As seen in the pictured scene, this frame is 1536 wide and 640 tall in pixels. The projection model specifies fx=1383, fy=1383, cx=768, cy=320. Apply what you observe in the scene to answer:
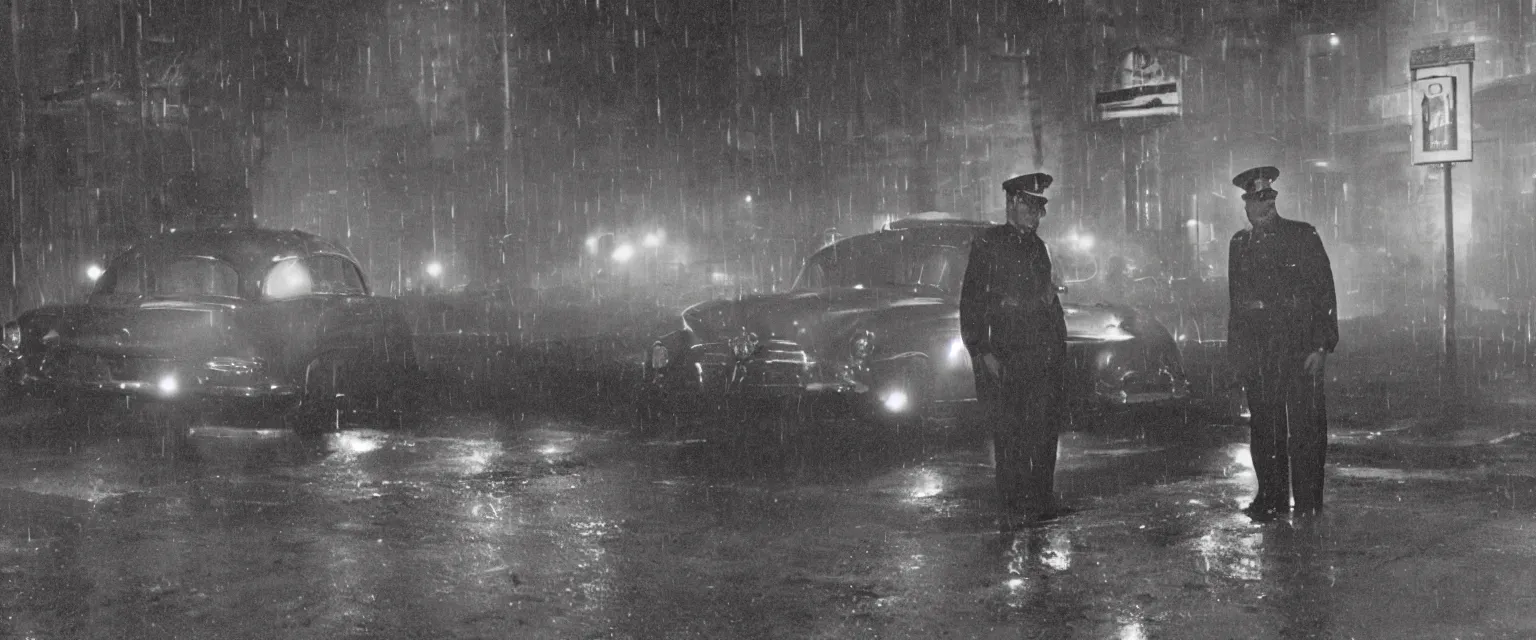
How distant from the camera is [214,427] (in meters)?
9.93

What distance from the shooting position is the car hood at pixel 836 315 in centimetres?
936

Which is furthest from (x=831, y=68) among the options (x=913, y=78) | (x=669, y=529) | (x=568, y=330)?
(x=669, y=529)

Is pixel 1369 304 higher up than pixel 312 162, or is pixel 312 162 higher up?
pixel 312 162

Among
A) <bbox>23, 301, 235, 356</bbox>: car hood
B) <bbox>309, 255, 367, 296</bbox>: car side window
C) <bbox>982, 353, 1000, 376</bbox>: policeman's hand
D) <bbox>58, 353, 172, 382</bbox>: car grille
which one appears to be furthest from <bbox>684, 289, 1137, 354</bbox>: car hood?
<bbox>58, 353, 172, 382</bbox>: car grille

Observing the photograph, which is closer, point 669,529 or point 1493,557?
point 1493,557

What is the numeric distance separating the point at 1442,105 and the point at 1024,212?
335 inches

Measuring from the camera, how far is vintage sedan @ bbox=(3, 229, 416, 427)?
30.7 feet

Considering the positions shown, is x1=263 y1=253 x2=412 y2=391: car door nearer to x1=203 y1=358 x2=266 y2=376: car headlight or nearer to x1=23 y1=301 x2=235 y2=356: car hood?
x1=203 y1=358 x2=266 y2=376: car headlight

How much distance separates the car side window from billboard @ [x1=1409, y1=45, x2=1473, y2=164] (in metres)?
9.61

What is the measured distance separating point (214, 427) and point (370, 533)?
460 cm

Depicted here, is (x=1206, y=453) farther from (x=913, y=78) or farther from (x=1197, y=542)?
(x=913, y=78)

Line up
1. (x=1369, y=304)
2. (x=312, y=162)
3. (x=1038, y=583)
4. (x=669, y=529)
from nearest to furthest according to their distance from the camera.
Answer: (x=1038, y=583) → (x=669, y=529) → (x=1369, y=304) → (x=312, y=162)

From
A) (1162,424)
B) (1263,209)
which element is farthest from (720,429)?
(1263,209)

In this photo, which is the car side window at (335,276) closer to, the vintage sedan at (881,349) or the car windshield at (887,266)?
the vintage sedan at (881,349)
